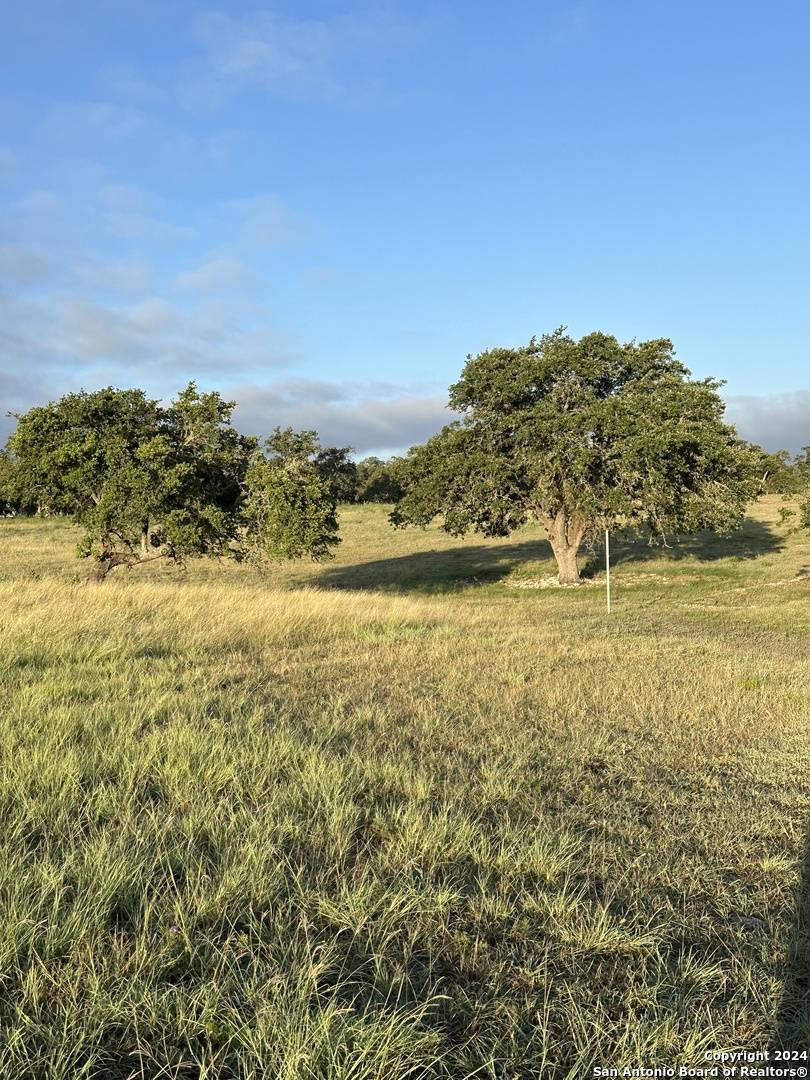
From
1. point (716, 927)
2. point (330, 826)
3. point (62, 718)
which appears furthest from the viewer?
point (62, 718)

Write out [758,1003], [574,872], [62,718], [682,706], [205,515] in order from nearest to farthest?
[758,1003]
[574,872]
[62,718]
[682,706]
[205,515]

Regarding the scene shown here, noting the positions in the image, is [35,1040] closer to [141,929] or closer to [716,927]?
[141,929]

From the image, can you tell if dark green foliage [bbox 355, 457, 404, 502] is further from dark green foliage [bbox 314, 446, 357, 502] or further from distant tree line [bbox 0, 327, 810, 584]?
distant tree line [bbox 0, 327, 810, 584]

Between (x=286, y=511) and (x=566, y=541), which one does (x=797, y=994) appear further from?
(x=566, y=541)

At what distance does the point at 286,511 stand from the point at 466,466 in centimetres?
830

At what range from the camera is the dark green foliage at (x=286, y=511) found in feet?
65.3

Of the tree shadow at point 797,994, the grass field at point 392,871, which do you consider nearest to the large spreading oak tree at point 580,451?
the grass field at point 392,871

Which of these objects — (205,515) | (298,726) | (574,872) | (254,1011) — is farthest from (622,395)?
(254,1011)

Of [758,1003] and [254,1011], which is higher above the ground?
[254,1011]

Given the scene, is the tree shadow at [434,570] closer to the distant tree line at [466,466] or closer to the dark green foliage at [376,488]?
the distant tree line at [466,466]

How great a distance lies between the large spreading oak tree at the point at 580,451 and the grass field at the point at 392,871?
1549 centimetres

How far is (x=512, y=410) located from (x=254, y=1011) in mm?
25377

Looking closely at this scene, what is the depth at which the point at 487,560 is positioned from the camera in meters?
37.1

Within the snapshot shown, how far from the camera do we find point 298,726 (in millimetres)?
6340
